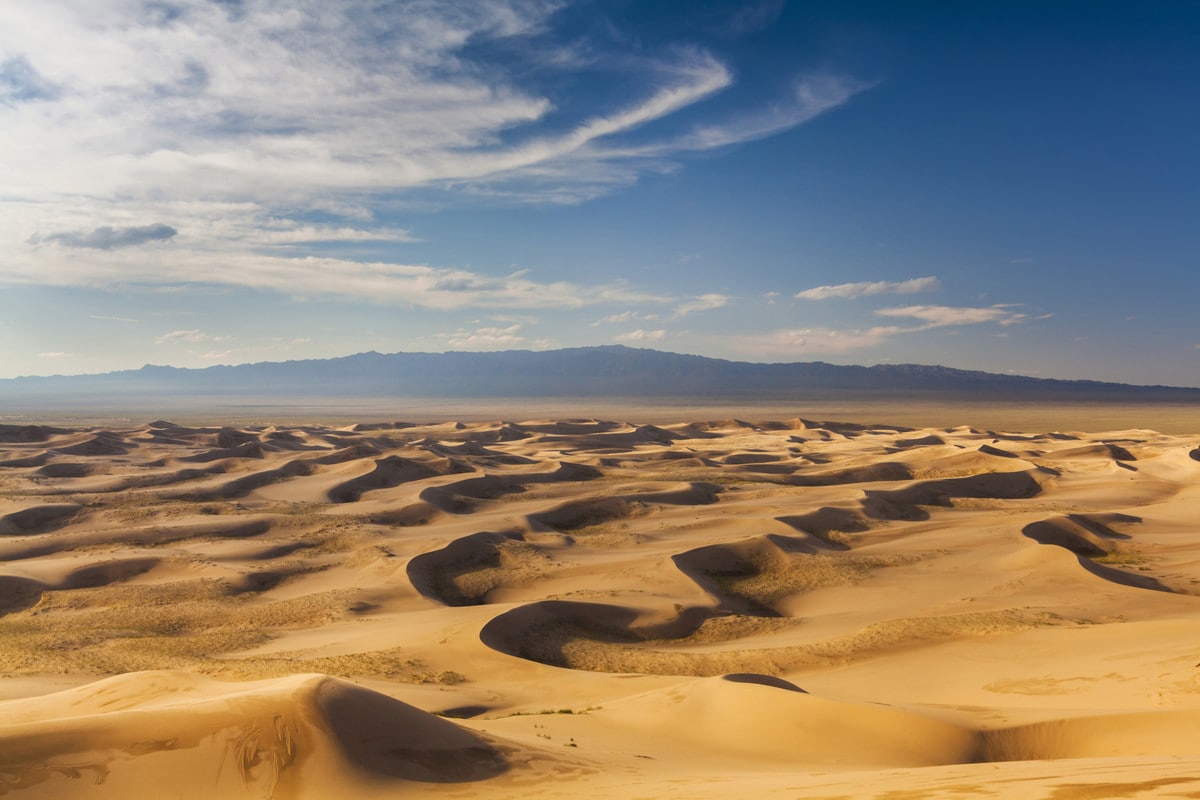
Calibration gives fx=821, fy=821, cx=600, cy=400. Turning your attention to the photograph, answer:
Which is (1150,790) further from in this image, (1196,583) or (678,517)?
(678,517)

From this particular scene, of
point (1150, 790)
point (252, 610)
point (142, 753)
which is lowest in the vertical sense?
point (252, 610)

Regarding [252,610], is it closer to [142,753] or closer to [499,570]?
[499,570]

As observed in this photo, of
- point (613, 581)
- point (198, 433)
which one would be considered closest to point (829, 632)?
point (613, 581)

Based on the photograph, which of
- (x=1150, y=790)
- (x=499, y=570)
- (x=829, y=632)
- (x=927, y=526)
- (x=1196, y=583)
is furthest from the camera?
(x=927, y=526)

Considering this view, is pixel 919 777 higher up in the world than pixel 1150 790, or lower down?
lower down

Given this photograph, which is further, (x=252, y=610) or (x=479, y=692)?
(x=252, y=610)

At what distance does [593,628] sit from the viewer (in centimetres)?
1686

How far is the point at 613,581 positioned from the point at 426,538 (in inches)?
266

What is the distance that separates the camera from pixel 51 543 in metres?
23.9

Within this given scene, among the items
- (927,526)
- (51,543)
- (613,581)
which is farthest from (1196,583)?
(51,543)

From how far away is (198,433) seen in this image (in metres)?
56.3

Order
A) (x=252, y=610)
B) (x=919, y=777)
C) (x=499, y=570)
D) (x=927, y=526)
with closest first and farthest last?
(x=919, y=777), (x=252, y=610), (x=499, y=570), (x=927, y=526)

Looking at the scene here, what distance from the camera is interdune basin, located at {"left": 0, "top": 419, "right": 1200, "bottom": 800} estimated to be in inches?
295

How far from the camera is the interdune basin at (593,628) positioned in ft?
24.6
